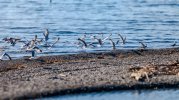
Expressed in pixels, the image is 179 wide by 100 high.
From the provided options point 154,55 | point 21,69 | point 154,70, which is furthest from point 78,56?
point 154,70

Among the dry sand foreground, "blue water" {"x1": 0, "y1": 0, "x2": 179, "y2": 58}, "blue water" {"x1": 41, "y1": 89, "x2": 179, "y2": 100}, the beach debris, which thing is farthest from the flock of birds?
"blue water" {"x1": 41, "y1": 89, "x2": 179, "y2": 100}

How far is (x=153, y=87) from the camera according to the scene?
26531 mm

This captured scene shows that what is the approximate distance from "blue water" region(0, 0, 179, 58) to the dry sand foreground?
7.13 metres

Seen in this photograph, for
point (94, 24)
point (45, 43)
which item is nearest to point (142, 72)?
point (45, 43)

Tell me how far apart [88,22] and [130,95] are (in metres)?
36.7

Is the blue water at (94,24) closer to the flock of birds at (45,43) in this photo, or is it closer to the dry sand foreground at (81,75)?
the flock of birds at (45,43)

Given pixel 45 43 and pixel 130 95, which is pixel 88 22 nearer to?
pixel 45 43

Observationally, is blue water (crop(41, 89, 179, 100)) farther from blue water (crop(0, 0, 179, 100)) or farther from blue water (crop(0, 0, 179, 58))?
blue water (crop(0, 0, 179, 58))

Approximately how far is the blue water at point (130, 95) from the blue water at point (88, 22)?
1446 centimetres

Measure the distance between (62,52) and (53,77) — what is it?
45.6ft

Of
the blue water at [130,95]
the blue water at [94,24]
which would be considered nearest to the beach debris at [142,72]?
the blue water at [130,95]

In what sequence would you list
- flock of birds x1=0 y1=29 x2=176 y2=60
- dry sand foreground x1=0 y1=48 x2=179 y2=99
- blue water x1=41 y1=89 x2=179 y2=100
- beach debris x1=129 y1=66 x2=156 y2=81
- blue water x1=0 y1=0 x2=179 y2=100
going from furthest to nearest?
blue water x1=0 y1=0 x2=179 y2=100
flock of birds x1=0 y1=29 x2=176 y2=60
beach debris x1=129 y1=66 x2=156 y2=81
dry sand foreground x1=0 y1=48 x2=179 y2=99
blue water x1=41 y1=89 x2=179 y2=100

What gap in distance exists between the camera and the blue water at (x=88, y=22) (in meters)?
46.9

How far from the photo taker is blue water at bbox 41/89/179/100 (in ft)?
81.2
